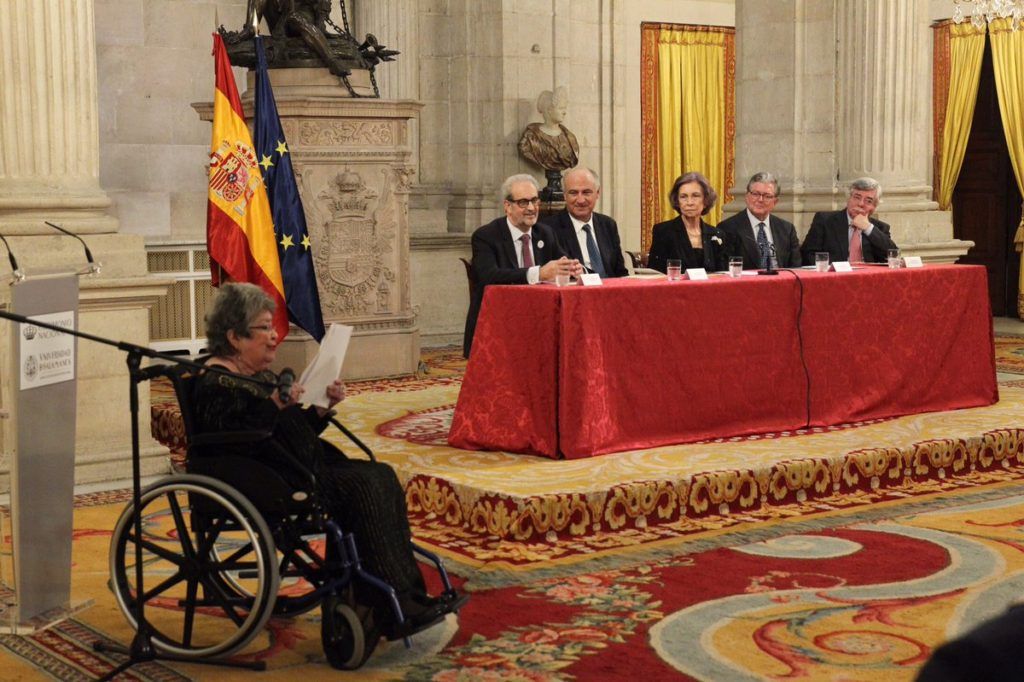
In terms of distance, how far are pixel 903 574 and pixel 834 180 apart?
19.1 feet

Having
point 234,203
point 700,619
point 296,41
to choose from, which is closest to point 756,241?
point 234,203

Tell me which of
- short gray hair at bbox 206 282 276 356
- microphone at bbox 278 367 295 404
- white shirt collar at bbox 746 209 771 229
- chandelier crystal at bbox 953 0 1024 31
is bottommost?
microphone at bbox 278 367 295 404

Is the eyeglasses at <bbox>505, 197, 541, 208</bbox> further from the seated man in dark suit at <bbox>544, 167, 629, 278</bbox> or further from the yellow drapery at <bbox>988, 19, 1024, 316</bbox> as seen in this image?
the yellow drapery at <bbox>988, 19, 1024, 316</bbox>

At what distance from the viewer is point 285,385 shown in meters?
3.50

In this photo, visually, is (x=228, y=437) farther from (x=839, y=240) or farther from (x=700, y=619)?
(x=839, y=240)

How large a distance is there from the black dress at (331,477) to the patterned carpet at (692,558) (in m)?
0.26

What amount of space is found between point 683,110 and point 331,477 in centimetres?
1120

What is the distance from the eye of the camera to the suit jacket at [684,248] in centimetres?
696

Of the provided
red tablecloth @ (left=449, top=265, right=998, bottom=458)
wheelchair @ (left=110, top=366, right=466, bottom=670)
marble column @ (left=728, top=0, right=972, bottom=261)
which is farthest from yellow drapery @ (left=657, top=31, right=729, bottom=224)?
wheelchair @ (left=110, top=366, right=466, bottom=670)

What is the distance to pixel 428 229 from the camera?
474 inches

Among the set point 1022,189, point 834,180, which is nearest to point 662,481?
point 834,180

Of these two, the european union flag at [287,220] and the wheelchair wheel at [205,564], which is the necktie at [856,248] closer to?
the european union flag at [287,220]

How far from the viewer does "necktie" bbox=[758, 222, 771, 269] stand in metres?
7.27

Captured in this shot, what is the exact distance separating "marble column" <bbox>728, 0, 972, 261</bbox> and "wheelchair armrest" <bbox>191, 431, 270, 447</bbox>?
6.83 metres
